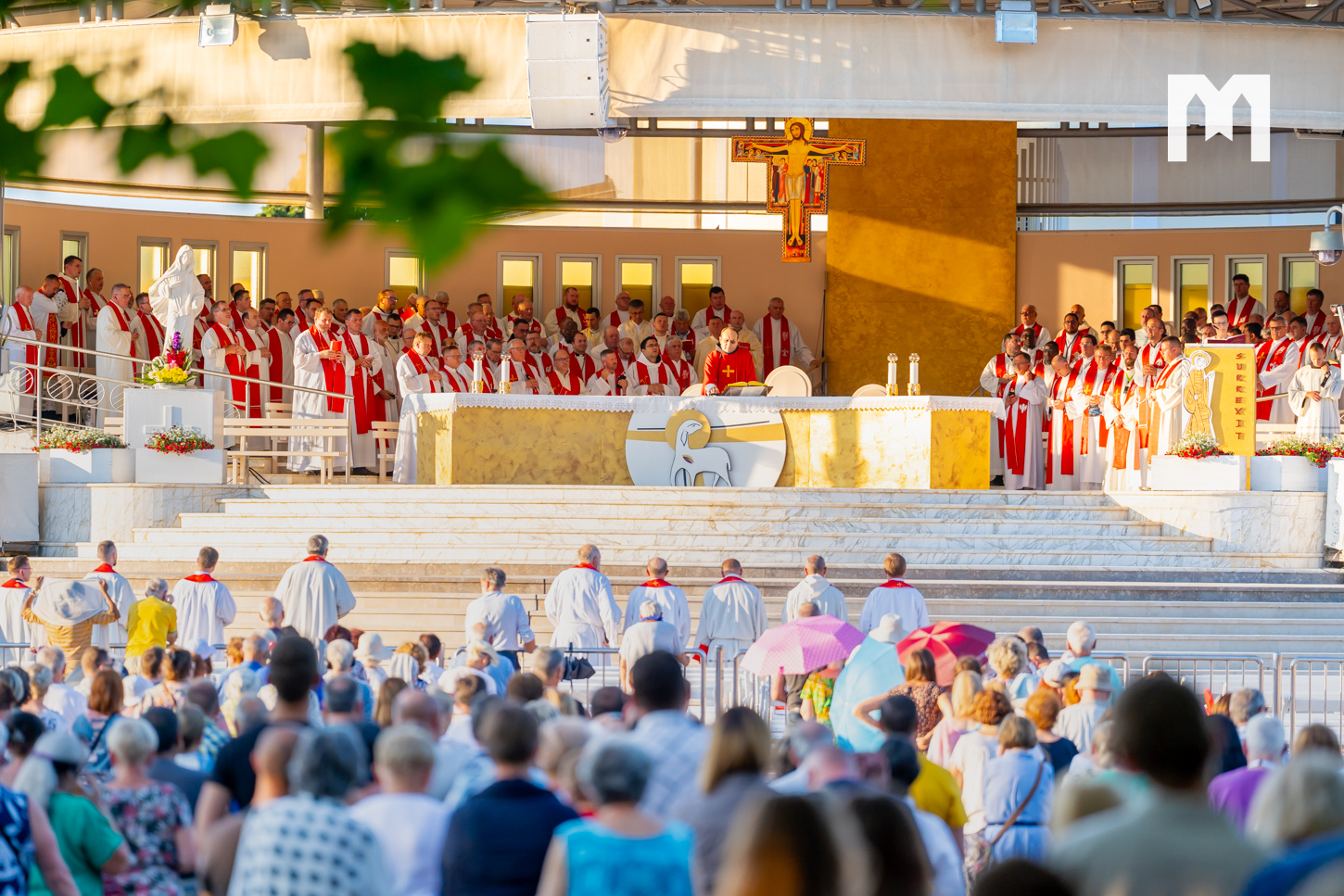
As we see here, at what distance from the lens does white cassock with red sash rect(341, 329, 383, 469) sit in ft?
64.5

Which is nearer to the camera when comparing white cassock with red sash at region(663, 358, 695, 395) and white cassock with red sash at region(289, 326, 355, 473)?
white cassock with red sash at region(289, 326, 355, 473)

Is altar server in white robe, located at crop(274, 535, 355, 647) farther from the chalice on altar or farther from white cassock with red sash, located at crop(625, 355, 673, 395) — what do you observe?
white cassock with red sash, located at crop(625, 355, 673, 395)

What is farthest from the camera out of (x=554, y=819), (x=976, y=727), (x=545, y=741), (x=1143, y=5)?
(x=1143, y=5)

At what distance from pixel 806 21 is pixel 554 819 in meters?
12.7

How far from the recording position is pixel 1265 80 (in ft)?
51.0

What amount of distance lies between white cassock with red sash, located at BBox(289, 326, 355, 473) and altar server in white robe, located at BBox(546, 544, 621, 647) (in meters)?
8.60

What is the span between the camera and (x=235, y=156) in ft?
7.17

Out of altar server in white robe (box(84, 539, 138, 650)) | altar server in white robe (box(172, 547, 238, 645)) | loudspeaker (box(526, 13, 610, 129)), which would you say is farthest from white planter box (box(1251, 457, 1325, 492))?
altar server in white robe (box(84, 539, 138, 650))

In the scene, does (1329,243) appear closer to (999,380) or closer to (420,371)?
(999,380)

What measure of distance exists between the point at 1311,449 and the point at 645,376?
8.46 metres

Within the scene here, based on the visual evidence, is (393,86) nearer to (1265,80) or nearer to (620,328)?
(1265,80)

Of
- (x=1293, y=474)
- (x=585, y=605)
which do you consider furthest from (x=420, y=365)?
(x=1293, y=474)

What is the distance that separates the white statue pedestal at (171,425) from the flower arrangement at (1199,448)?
8.77 metres

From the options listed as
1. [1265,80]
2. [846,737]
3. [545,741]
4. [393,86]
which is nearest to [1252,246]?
[1265,80]
